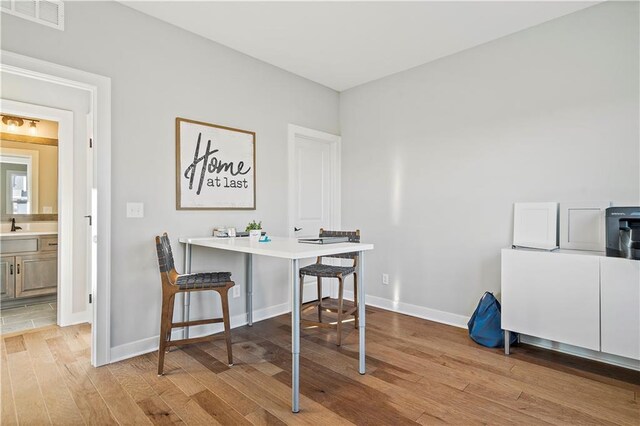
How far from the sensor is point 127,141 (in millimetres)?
2533

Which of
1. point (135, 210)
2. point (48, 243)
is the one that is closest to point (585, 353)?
point (135, 210)

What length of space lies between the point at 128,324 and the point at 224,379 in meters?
0.95

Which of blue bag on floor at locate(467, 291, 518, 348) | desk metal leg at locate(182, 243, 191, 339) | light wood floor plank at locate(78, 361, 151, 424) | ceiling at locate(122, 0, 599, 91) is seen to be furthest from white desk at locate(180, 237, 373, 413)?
ceiling at locate(122, 0, 599, 91)

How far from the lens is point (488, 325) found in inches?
108

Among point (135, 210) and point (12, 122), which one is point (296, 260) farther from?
point (12, 122)

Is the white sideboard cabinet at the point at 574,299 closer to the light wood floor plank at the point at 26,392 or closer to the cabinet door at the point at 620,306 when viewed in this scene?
the cabinet door at the point at 620,306

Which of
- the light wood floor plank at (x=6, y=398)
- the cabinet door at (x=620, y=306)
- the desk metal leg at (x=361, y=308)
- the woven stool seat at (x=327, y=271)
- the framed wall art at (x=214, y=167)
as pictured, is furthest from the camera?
the framed wall art at (x=214, y=167)

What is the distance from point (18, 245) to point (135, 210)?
2704mm

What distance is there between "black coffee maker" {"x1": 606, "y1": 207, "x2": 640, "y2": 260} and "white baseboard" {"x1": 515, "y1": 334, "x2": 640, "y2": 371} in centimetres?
84

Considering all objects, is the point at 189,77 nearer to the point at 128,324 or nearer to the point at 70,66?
the point at 70,66

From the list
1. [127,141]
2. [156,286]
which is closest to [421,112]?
[127,141]

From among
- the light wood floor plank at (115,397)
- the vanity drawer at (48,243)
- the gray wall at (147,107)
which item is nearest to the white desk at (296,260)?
the gray wall at (147,107)

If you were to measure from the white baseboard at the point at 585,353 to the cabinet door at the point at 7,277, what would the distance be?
5500mm

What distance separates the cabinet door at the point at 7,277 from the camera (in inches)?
154
